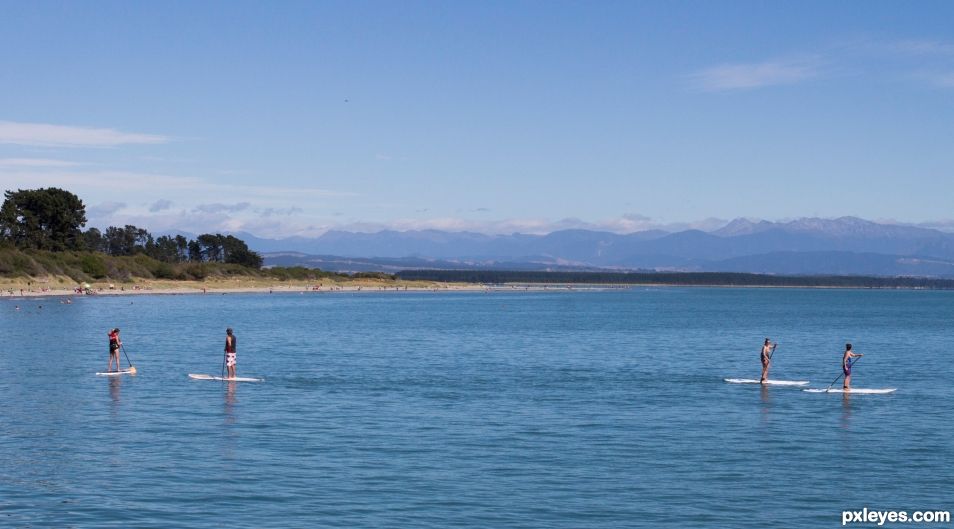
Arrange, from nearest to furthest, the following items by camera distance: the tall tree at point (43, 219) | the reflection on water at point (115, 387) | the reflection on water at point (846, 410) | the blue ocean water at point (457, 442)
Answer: the blue ocean water at point (457, 442) → the reflection on water at point (846, 410) → the reflection on water at point (115, 387) → the tall tree at point (43, 219)

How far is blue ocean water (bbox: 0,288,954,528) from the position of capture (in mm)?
22344

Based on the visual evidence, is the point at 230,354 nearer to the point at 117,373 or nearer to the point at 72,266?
the point at 117,373

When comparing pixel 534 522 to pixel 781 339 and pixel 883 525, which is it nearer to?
pixel 883 525

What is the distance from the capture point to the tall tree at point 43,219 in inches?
7077

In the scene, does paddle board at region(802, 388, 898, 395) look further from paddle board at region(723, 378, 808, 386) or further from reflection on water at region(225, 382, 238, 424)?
reflection on water at region(225, 382, 238, 424)

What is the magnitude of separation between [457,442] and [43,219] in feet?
561

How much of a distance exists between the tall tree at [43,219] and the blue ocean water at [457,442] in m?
127

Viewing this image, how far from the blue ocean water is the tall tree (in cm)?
12667

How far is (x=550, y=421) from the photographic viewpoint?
3438 cm

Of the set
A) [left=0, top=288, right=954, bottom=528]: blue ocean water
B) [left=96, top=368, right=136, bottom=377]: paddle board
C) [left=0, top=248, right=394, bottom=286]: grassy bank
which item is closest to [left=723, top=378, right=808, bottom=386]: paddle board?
[left=0, top=288, right=954, bottom=528]: blue ocean water

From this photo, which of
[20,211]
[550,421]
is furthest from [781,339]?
[20,211]

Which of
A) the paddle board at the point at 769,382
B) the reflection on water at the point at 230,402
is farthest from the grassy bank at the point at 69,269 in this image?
the paddle board at the point at 769,382

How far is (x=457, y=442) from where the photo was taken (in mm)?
29938

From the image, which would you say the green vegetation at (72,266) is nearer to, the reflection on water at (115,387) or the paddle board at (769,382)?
the reflection on water at (115,387)
